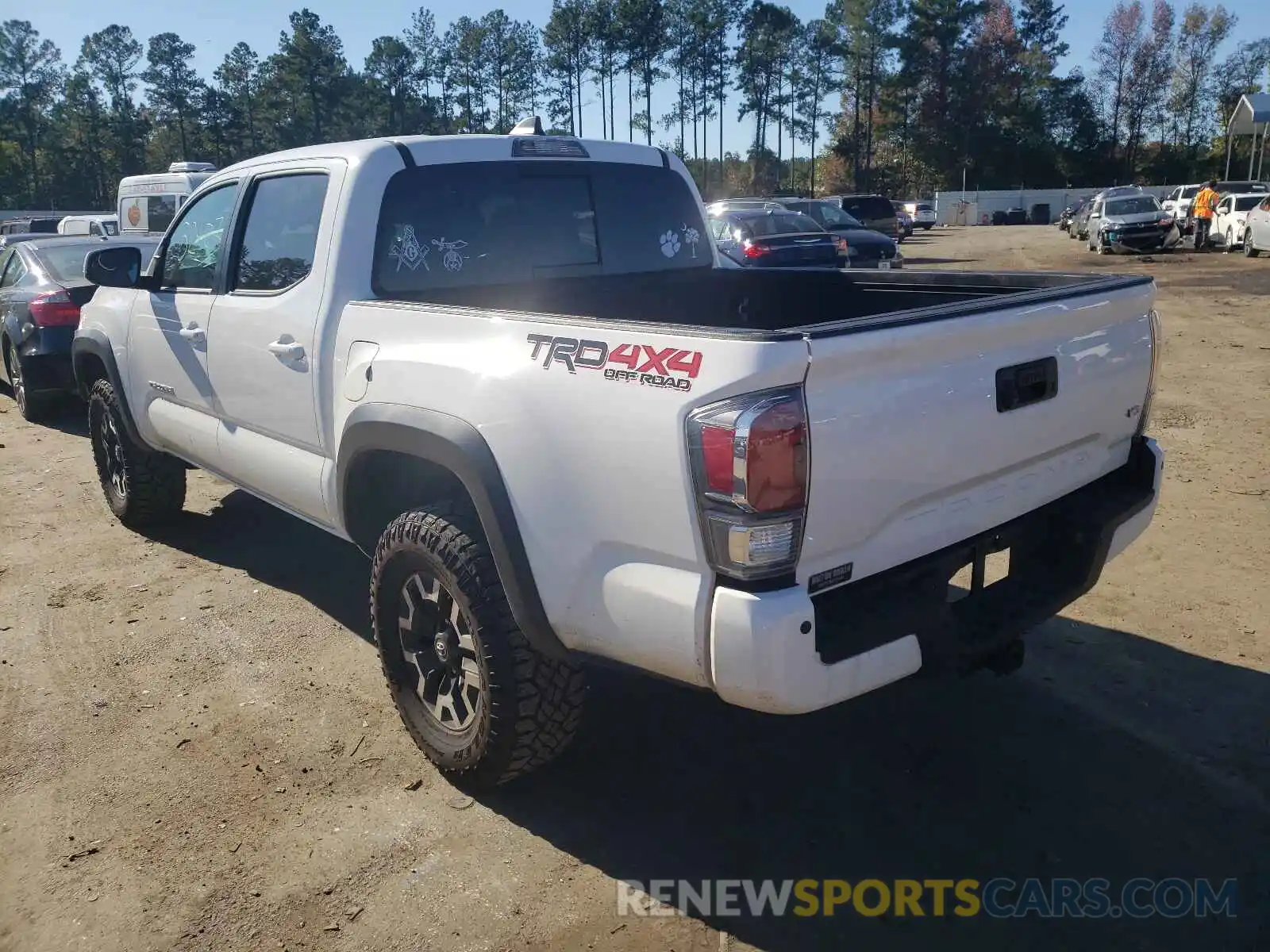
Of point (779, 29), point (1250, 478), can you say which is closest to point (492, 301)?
point (1250, 478)

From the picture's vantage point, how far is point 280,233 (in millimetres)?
4207

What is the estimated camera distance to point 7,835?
10.8ft

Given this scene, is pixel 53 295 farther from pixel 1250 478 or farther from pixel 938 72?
pixel 938 72

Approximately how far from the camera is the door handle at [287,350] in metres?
3.86

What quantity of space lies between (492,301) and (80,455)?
5953mm

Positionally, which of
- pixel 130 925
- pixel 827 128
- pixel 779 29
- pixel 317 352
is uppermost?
pixel 779 29

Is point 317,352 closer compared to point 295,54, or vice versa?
point 317,352

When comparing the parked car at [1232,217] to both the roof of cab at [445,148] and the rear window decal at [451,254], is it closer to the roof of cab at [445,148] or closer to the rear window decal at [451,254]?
the roof of cab at [445,148]

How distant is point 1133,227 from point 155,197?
23766 millimetres

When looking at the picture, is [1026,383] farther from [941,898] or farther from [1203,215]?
[1203,215]

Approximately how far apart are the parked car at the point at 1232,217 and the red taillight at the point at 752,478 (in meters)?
29.3

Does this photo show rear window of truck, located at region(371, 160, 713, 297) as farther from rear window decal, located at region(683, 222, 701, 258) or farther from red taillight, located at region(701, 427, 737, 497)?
red taillight, located at region(701, 427, 737, 497)

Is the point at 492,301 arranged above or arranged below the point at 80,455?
above

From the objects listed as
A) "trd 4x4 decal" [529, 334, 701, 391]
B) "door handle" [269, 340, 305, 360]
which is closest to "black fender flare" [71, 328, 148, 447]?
"door handle" [269, 340, 305, 360]
